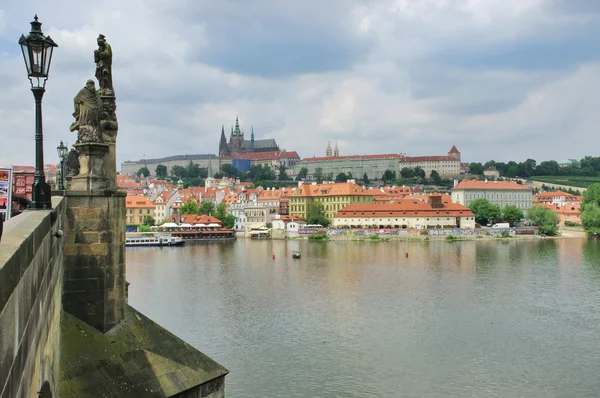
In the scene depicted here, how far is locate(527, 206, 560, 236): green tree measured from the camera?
105 meters

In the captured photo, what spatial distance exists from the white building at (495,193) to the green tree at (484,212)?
15.9 meters

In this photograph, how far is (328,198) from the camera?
12988cm

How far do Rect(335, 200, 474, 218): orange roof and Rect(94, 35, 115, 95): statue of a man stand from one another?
330 ft

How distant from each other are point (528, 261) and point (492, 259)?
3.74 meters

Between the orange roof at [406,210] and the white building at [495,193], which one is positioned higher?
the white building at [495,193]

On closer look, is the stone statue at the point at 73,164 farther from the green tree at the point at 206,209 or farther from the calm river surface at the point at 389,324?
the green tree at the point at 206,209

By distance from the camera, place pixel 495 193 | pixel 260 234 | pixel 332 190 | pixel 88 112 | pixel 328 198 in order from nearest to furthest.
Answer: pixel 88 112
pixel 260 234
pixel 328 198
pixel 332 190
pixel 495 193

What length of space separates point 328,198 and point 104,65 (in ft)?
390

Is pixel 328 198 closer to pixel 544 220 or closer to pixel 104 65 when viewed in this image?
pixel 544 220

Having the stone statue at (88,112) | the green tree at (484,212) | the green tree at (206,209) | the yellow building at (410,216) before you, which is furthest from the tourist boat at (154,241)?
the stone statue at (88,112)

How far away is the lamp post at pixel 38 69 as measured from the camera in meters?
7.43

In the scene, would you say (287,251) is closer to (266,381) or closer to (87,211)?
(266,381)

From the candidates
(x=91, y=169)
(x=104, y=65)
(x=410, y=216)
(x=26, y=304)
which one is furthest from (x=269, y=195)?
(x=26, y=304)

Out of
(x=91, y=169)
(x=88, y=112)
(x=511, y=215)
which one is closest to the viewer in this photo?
(x=91, y=169)
